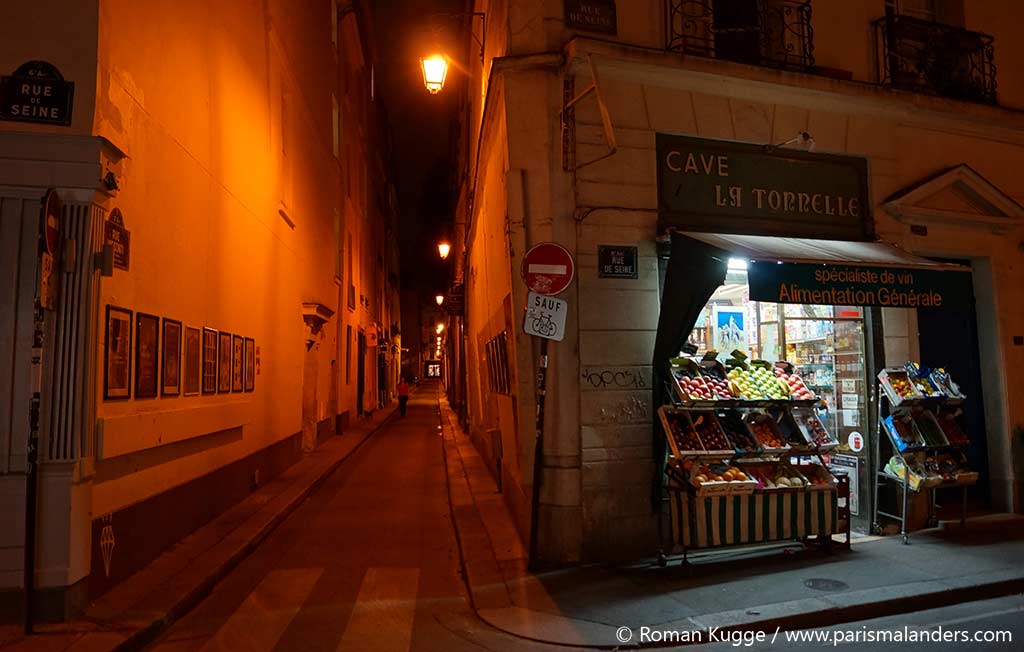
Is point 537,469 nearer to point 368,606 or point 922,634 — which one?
point 368,606

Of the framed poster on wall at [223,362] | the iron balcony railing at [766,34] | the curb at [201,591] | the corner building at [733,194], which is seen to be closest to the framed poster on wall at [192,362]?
the framed poster on wall at [223,362]

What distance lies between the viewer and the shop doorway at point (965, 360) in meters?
9.23

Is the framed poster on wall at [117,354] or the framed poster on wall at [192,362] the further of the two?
the framed poster on wall at [192,362]

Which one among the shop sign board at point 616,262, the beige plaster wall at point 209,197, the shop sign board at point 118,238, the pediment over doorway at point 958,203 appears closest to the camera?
the shop sign board at point 118,238

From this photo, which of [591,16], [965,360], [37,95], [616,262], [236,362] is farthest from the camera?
[236,362]

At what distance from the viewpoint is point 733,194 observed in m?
8.12

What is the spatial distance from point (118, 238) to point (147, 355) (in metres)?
1.33

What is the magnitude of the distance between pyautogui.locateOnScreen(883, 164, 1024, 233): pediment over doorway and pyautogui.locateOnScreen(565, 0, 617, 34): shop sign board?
4.46 metres

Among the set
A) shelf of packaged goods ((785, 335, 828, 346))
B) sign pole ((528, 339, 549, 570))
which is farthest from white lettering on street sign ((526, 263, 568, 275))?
shelf of packaged goods ((785, 335, 828, 346))

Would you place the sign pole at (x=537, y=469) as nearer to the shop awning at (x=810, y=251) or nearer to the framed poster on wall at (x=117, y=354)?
the shop awning at (x=810, y=251)

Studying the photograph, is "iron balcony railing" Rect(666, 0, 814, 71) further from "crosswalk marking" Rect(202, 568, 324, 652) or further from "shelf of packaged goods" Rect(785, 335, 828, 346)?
"crosswalk marking" Rect(202, 568, 324, 652)

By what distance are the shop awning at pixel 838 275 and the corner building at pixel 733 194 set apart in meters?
0.09

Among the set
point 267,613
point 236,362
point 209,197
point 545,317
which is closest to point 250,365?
point 236,362

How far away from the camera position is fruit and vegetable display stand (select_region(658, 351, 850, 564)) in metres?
6.63
